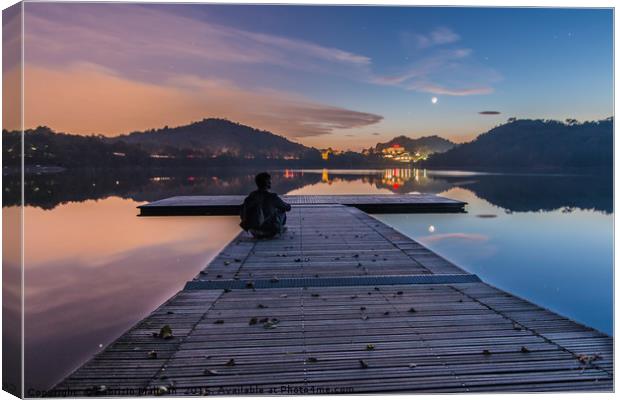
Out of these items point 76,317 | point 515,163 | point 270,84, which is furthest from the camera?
point 515,163

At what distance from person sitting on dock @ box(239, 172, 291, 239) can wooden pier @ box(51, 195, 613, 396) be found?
8.51 feet

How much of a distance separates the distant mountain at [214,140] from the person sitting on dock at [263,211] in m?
69.4

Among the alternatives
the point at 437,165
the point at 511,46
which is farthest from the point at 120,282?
the point at 437,165

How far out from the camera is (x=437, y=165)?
103875 mm

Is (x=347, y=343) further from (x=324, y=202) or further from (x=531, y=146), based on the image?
(x=531, y=146)

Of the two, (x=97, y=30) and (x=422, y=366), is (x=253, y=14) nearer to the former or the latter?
(x=422, y=366)

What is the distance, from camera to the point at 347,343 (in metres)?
3.11

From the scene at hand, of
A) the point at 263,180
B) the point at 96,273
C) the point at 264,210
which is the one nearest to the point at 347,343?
the point at 263,180

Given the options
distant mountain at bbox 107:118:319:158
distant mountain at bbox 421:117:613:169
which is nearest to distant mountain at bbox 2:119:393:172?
distant mountain at bbox 107:118:319:158

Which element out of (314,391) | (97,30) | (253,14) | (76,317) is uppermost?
(97,30)

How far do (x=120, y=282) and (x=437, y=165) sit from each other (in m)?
102

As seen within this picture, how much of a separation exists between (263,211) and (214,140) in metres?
74.2

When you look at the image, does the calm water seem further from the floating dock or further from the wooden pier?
the wooden pier

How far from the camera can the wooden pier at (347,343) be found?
258 centimetres
